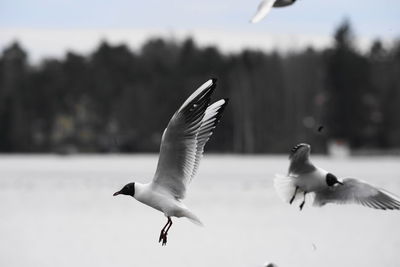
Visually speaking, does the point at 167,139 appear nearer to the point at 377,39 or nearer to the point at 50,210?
the point at 50,210

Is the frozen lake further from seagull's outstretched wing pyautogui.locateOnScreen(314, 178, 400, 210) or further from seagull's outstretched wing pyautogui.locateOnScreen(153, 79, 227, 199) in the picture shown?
seagull's outstretched wing pyautogui.locateOnScreen(153, 79, 227, 199)

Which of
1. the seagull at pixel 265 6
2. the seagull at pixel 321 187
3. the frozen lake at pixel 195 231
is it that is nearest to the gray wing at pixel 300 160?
the seagull at pixel 321 187

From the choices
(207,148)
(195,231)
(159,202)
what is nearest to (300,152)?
(159,202)

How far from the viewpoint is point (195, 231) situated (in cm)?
1630

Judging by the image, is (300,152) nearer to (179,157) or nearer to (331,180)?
(331,180)

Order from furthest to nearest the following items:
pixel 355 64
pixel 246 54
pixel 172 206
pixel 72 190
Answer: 1. pixel 246 54
2. pixel 355 64
3. pixel 72 190
4. pixel 172 206

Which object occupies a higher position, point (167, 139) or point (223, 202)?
point (167, 139)

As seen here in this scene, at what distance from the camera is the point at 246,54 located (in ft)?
213

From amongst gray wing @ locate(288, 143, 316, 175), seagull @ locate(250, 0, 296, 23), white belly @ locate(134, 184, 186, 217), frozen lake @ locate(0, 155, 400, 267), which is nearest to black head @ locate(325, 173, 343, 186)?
gray wing @ locate(288, 143, 316, 175)

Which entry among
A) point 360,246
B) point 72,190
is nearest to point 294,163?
point 360,246

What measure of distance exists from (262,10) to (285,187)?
95.3 inches

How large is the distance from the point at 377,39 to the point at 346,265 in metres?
59.0

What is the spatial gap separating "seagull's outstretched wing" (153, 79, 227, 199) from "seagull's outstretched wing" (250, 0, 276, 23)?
3.21 ft

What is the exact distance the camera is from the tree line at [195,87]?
191 feet
